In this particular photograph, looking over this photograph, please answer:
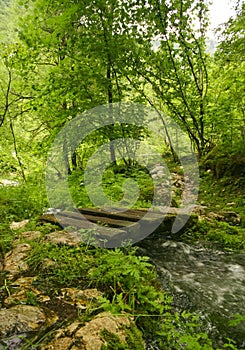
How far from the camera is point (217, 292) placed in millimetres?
2854

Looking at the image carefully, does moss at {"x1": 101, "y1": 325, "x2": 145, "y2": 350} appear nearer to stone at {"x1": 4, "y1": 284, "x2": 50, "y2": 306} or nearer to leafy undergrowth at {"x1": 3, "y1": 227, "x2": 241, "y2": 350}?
leafy undergrowth at {"x1": 3, "y1": 227, "x2": 241, "y2": 350}

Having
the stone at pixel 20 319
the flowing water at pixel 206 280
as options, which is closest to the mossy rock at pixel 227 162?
the flowing water at pixel 206 280

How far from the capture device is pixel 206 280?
3145mm

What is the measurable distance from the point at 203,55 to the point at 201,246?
24.4 feet

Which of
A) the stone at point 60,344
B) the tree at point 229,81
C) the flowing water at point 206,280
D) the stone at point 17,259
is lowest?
the flowing water at point 206,280

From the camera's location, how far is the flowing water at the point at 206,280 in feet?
7.75

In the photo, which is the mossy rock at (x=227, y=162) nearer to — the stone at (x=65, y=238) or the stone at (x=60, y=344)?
the stone at (x=65, y=238)

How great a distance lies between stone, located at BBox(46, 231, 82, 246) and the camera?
3471mm

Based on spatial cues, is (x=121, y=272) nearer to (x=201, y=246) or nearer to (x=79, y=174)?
(x=201, y=246)

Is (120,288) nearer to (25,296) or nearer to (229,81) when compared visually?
(25,296)

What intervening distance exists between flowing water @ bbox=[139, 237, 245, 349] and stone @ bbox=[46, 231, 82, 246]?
110 cm

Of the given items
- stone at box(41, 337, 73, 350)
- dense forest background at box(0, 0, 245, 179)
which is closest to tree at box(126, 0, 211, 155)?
dense forest background at box(0, 0, 245, 179)

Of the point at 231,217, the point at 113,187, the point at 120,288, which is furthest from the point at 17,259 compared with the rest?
the point at 231,217

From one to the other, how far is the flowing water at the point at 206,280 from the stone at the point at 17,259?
169 cm
